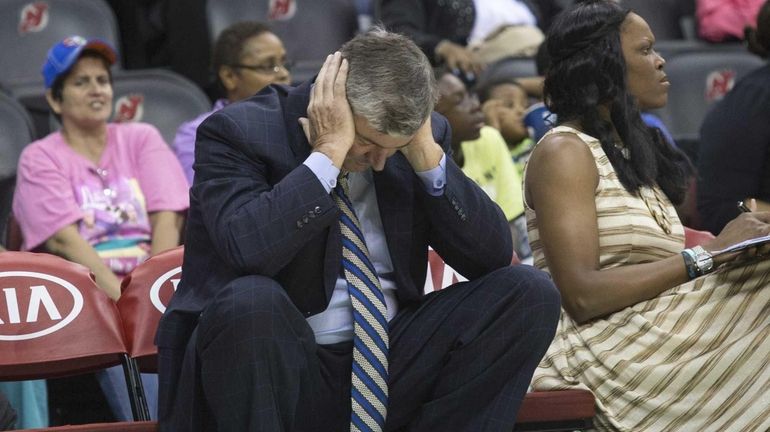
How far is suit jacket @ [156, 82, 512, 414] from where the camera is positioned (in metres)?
2.75

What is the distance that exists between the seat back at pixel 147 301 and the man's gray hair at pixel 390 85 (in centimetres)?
84

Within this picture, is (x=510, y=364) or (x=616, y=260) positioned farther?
(x=616, y=260)

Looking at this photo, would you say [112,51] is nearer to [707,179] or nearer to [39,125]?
[39,125]

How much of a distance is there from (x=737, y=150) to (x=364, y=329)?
174 centimetres

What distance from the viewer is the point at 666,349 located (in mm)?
3211

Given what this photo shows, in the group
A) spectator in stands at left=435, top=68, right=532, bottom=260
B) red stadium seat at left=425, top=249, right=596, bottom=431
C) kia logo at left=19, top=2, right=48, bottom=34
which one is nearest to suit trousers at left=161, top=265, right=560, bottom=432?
red stadium seat at left=425, top=249, right=596, bottom=431

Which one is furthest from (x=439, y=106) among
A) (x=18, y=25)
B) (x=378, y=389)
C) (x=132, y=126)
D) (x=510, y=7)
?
(x=378, y=389)

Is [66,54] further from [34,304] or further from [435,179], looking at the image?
[435,179]

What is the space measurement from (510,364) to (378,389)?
0.29 metres

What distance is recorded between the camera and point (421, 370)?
2.93 m

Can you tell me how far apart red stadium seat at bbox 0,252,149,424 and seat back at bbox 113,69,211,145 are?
220 cm

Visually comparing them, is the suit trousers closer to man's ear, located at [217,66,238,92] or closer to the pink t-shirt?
the pink t-shirt

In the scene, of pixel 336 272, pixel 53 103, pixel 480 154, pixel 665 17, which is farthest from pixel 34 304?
pixel 665 17

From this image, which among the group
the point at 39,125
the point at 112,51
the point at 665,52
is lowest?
the point at 665,52
